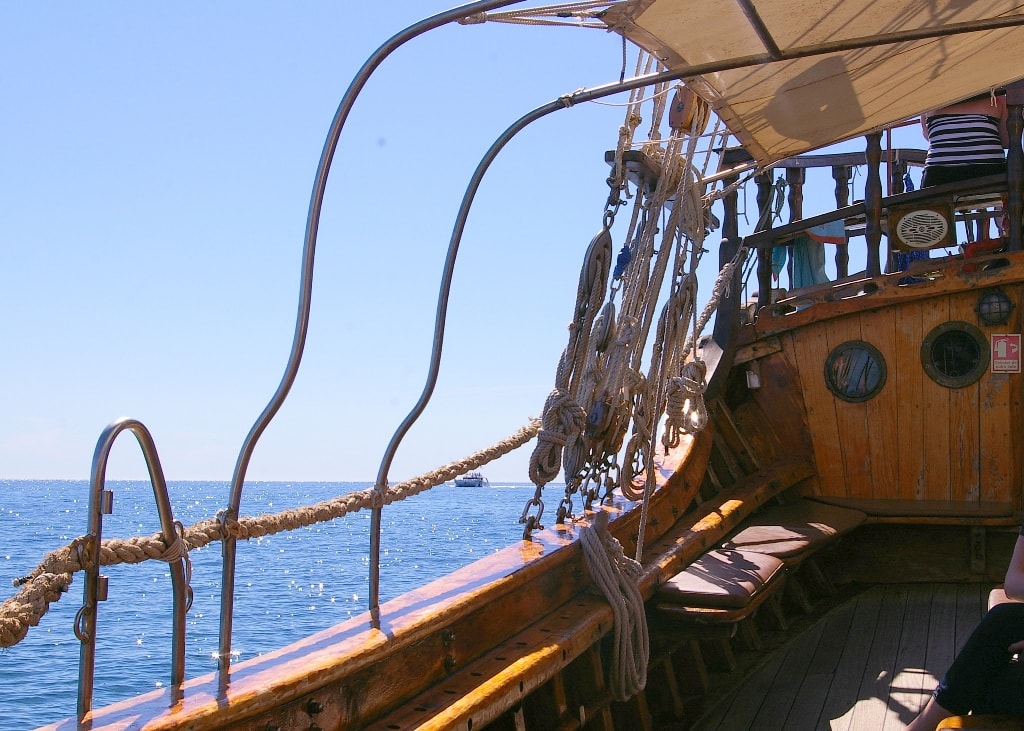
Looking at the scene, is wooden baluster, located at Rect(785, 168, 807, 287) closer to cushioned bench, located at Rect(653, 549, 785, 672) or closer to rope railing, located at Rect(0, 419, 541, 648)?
cushioned bench, located at Rect(653, 549, 785, 672)

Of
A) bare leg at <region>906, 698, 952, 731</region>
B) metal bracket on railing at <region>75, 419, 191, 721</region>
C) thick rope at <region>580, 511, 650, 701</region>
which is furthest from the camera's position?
thick rope at <region>580, 511, 650, 701</region>

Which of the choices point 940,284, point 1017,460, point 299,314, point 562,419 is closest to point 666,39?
point 562,419

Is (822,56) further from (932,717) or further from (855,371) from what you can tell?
(855,371)

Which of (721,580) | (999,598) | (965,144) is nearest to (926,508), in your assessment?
(965,144)

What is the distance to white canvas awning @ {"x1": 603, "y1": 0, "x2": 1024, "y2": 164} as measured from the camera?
2.94 metres

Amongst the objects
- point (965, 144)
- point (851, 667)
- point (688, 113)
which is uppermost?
point (965, 144)

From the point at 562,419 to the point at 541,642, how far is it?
0.76 metres

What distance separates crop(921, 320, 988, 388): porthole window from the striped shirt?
0.87 m

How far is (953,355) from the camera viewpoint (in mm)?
5320

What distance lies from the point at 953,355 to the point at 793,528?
1.23 m

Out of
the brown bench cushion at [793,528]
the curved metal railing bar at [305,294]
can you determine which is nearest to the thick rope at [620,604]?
the brown bench cushion at [793,528]

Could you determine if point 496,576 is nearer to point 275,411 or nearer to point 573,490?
point 573,490

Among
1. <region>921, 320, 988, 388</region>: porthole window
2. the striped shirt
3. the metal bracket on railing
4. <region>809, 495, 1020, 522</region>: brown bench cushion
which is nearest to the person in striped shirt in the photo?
the striped shirt

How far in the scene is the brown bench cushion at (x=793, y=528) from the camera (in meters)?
4.50
